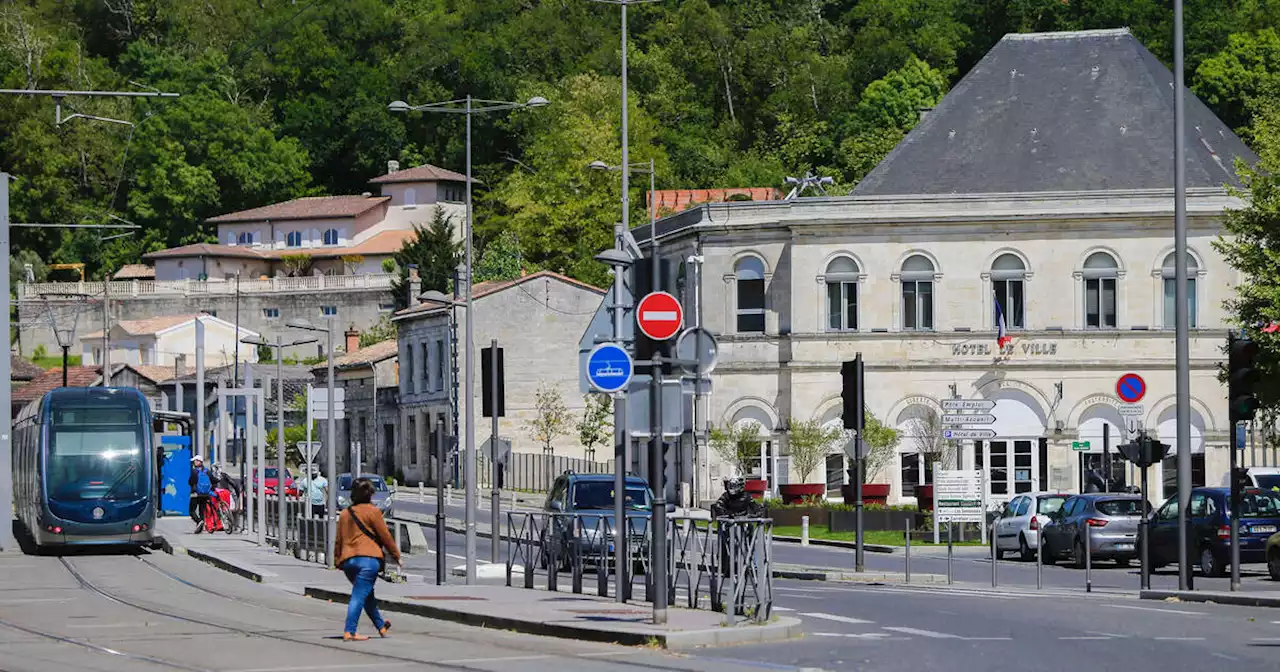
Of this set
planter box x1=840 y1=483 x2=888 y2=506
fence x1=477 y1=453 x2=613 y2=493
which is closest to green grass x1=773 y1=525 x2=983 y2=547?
planter box x1=840 y1=483 x2=888 y2=506

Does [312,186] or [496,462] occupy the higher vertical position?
[312,186]

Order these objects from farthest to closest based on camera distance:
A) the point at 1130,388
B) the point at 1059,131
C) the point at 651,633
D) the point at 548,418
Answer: the point at 548,418
the point at 1059,131
the point at 1130,388
the point at 651,633

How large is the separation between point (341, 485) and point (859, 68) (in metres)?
73.8

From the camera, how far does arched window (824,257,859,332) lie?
69.3m

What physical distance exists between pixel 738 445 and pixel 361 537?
4647 centimetres

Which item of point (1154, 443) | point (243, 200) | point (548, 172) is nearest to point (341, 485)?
point (1154, 443)

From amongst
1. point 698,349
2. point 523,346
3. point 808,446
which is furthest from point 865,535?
point 523,346

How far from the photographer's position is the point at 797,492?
6200cm

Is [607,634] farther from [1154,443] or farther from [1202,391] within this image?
[1202,391]

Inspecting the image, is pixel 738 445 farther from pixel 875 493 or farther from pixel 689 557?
pixel 689 557

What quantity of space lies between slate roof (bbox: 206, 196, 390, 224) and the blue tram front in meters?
96.2

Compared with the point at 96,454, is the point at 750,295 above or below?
above

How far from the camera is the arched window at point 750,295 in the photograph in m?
70.3

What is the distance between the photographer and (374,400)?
9575 centimetres
